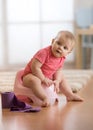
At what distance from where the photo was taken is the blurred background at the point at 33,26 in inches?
127

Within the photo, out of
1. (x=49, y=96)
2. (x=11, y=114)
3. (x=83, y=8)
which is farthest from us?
(x=83, y=8)

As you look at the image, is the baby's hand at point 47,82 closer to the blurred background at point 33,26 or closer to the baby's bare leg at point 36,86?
the baby's bare leg at point 36,86

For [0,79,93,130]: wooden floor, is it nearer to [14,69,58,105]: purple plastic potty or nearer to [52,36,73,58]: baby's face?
[14,69,58,105]: purple plastic potty

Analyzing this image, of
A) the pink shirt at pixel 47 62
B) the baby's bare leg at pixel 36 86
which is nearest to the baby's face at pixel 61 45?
the pink shirt at pixel 47 62

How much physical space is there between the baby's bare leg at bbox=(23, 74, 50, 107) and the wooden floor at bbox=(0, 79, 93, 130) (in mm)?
35

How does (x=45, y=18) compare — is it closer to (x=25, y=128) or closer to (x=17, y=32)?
(x=17, y=32)

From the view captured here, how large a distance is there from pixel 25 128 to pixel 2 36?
2313 mm

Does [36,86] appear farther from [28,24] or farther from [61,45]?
[28,24]

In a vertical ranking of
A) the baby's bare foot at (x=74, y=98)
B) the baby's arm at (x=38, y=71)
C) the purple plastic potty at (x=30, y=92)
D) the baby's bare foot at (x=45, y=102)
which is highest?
the baby's arm at (x=38, y=71)

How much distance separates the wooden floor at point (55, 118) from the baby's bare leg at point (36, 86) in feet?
0.12

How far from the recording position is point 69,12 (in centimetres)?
322

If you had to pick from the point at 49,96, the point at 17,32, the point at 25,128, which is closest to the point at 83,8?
the point at 17,32

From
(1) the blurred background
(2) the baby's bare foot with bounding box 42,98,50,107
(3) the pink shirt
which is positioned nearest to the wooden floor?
(2) the baby's bare foot with bounding box 42,98,50,107

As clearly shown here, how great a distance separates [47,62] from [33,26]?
1.95m
